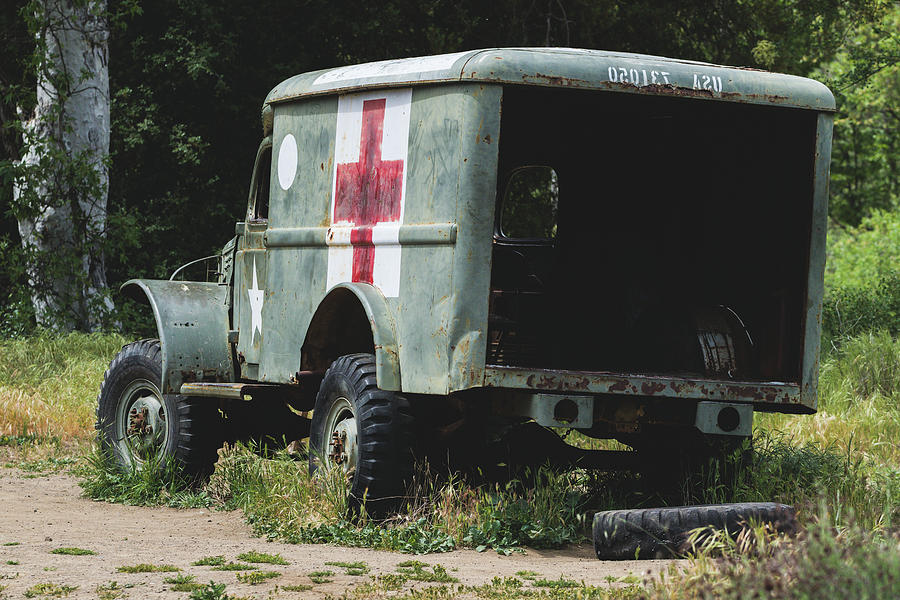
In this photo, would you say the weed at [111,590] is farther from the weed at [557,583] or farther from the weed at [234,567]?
the weed at [557,583]

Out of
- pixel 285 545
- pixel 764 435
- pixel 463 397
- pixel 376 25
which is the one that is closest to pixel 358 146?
pixel 463 397

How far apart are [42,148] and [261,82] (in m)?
5.46

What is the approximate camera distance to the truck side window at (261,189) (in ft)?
31.7

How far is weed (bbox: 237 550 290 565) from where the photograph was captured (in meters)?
6.70

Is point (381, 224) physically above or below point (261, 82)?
below

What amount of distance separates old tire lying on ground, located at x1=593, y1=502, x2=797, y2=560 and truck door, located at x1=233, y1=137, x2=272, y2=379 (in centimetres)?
320

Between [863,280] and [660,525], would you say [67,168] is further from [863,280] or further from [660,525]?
[863,280]

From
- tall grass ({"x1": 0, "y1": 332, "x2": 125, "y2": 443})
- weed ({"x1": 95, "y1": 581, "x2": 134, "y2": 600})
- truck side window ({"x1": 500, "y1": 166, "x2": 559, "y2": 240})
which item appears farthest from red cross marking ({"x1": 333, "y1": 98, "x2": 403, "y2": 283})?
truck side window ({"x1": 500, "y1": 166, "x2": 559, "y2": 240})

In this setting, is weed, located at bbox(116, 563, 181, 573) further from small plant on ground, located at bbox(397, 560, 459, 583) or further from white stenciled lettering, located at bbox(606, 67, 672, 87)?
white stenciled lettering, located at bbox(606, 67, 672, 87)

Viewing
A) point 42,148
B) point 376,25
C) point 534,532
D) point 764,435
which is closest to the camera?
point 534,532

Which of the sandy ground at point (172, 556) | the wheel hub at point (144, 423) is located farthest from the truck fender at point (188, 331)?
the sandy ground at point (172, 556)

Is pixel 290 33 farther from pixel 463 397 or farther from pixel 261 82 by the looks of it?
pixel 463 397

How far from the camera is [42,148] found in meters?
16.3

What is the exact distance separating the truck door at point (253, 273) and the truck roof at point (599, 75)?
1665 millimetres
